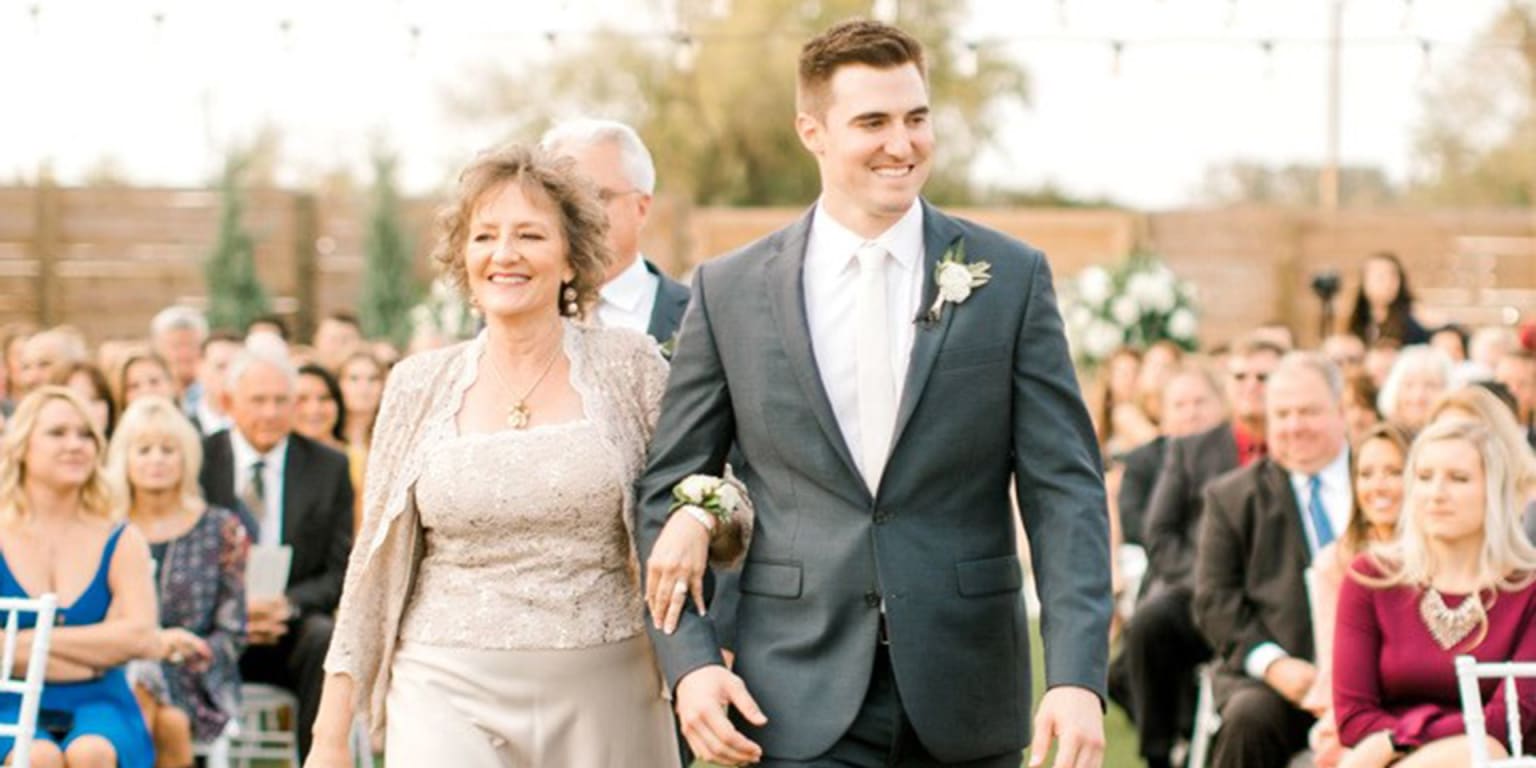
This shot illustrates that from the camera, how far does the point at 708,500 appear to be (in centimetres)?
426

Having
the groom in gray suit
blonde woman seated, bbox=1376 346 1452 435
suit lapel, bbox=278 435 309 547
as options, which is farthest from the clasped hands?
blonde woman seated, bbox=1376 346 1452 435

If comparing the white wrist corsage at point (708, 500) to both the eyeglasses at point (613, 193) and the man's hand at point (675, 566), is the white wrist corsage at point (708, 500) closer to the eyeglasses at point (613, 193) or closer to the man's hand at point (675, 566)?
the man's hand at point (675, 566)

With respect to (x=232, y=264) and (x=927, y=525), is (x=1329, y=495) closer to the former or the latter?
(x=927, y=525)

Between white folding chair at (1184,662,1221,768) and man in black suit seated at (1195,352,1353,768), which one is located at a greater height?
man in black suit seated at (1195,352,1353,768)

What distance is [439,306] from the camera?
19406 millimetres

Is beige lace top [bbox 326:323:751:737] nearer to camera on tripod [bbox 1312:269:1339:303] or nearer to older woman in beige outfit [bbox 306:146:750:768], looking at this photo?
older woman in beige outfit [bbox 306:146:750:768]

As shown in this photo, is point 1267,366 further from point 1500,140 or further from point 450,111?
point 1500,140

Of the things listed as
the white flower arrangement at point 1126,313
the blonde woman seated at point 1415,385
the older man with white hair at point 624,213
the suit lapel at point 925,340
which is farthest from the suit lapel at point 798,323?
the white flower arrangement at point 1126,313

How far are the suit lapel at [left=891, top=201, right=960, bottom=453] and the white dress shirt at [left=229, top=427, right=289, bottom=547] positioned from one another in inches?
221

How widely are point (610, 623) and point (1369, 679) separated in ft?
9.04

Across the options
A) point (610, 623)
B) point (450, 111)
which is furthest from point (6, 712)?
point (450, 111)

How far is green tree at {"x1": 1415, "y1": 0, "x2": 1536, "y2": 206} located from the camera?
4662 centimetres

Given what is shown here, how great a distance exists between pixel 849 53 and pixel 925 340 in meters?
0.54

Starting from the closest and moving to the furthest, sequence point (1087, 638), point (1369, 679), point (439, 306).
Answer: point (1087, 638) → point (1369, 679) → point (439, 306)
